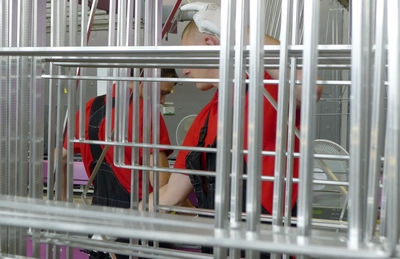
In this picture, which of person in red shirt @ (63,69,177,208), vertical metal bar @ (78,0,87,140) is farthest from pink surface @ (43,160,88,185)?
vertical metal bar @ (78,0,87,140)

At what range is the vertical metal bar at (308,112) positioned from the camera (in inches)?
18.5

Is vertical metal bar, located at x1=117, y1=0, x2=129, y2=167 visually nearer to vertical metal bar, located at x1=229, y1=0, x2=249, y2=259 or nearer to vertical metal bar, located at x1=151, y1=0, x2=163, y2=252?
vertical metal bar, located at x1=151, y1=0, x2=163, y2=252

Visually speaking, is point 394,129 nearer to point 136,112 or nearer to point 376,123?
point 376,123

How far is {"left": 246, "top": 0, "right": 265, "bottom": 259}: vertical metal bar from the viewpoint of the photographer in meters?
0.49

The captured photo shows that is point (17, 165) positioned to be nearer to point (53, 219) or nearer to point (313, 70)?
point (53, 219)

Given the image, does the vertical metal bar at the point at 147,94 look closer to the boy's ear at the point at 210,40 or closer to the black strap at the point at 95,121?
the boy's ear at the point at 210,40

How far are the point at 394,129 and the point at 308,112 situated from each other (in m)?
Result: 0.08

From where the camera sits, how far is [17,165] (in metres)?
0.94

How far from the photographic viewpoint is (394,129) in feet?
1.42

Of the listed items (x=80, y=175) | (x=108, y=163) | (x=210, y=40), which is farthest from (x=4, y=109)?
(x=80, y=175)

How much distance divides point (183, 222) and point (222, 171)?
7 centimetres

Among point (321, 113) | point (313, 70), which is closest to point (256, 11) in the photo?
point (313, 70)

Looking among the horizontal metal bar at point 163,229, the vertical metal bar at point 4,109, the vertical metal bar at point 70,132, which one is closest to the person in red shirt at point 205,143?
the vertical metal bar at point 70,132

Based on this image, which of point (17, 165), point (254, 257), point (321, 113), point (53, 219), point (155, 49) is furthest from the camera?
point (321, 113)
